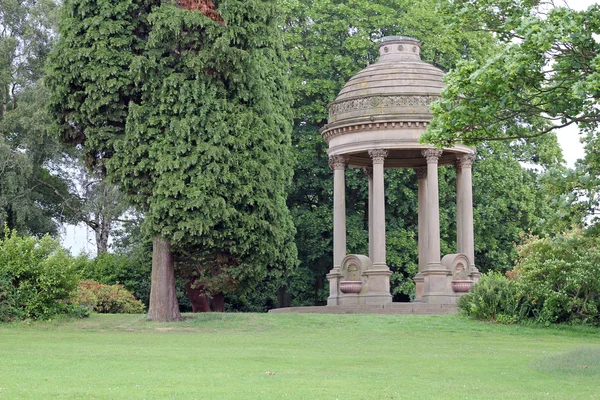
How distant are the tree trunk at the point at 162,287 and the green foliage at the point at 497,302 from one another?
28.9 ft

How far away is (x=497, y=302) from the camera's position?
27562 mm

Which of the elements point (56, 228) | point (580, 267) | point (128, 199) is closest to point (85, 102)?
point (128, 199)

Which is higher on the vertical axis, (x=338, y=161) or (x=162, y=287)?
(x=338, y=161)

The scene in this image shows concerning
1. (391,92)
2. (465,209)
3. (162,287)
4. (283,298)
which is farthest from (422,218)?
(162,287)

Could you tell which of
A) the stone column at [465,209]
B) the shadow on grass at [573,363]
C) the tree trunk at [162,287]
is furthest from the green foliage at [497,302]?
the tree trunk at [162,287]

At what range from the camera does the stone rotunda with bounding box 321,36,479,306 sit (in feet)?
108

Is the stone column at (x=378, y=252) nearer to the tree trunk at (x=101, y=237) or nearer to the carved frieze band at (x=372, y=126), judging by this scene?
the carved frieze band at (x=372, y=126)

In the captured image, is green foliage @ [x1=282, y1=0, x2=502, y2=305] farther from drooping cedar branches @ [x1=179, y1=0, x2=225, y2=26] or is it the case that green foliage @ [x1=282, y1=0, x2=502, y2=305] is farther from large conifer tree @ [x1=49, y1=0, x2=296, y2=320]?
drooping cedar branches @ [x1=179, y1=0, x2=225, y2=26]

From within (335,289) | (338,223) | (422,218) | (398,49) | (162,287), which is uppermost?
(398,49)

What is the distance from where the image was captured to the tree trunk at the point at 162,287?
27281mm

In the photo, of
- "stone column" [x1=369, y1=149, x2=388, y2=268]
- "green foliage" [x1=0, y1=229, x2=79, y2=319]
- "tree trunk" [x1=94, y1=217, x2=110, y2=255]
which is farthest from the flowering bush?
"tree trunk" [x1=94, y1=217, x2=110, y2=255]

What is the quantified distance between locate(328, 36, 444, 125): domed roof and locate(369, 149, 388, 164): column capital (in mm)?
1174

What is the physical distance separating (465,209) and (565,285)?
28.6ft

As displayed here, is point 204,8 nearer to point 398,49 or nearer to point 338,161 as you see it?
point 338,161
